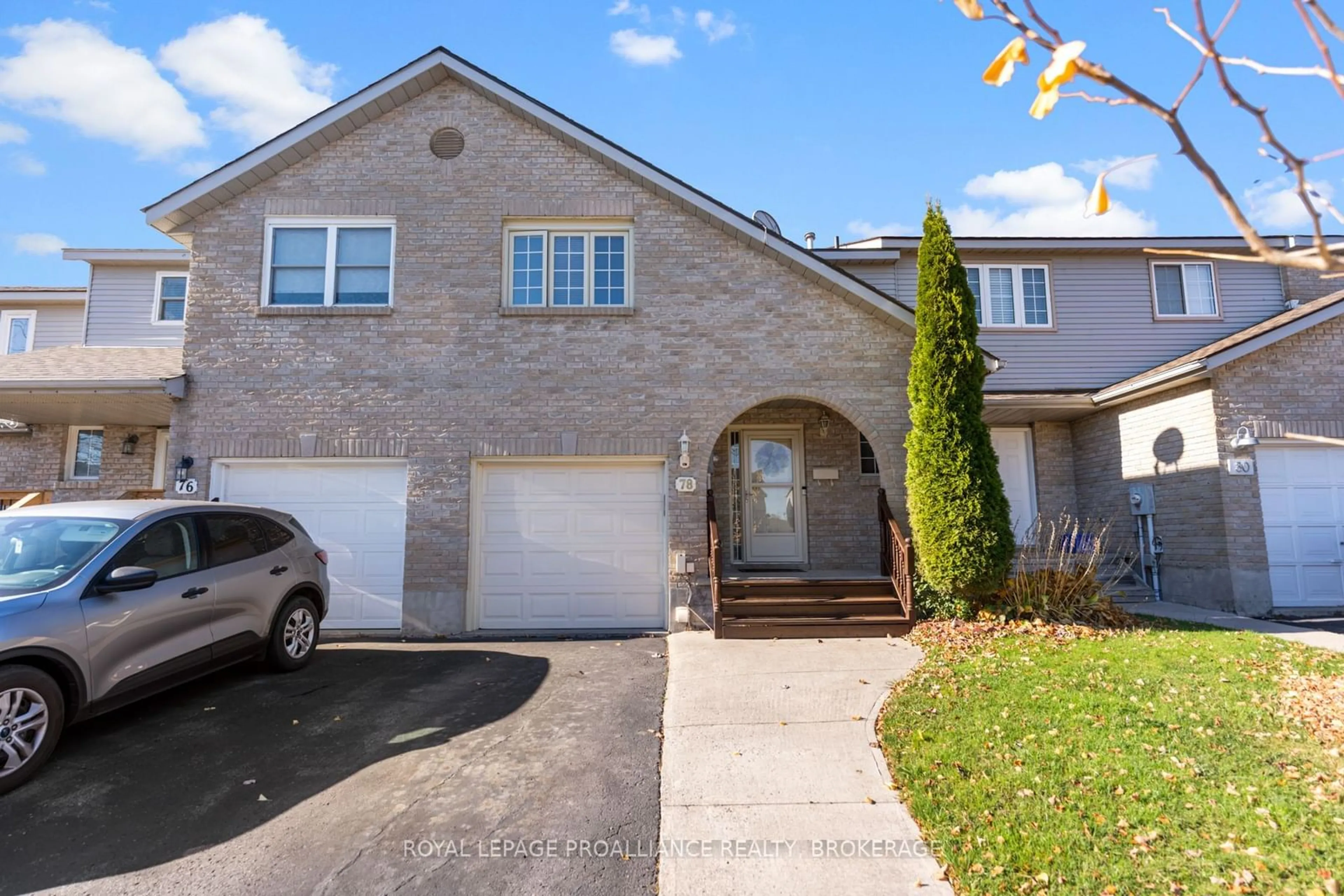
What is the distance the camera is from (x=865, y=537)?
11.0m

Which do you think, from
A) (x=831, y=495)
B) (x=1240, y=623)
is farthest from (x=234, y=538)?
(x=1240, y=623)

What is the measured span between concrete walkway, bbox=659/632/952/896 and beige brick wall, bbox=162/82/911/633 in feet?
8.72

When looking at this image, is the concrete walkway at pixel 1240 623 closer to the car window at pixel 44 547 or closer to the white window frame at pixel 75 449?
the car window at pixel 44 547

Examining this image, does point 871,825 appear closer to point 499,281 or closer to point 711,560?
point 711,560

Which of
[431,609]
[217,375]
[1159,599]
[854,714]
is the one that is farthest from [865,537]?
[217,375]

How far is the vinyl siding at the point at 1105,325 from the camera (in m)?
12.7

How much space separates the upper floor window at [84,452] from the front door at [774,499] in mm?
11882

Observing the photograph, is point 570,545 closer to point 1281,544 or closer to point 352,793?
point 352,793

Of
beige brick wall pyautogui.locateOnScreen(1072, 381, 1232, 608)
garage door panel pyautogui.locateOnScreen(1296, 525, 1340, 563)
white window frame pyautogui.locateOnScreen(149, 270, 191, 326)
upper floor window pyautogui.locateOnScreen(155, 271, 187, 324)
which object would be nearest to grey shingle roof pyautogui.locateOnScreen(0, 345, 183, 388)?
white window frame pyautogui.locateOnScreen(149, 270, 191, 326)

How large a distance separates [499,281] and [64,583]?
5975 millimetres

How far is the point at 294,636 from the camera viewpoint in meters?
6.80

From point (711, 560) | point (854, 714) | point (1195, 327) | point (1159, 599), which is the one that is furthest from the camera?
point (1195, 327)

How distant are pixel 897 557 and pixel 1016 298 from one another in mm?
6989

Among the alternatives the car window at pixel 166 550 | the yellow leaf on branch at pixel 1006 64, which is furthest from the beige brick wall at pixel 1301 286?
the car window at pixel 166 550
